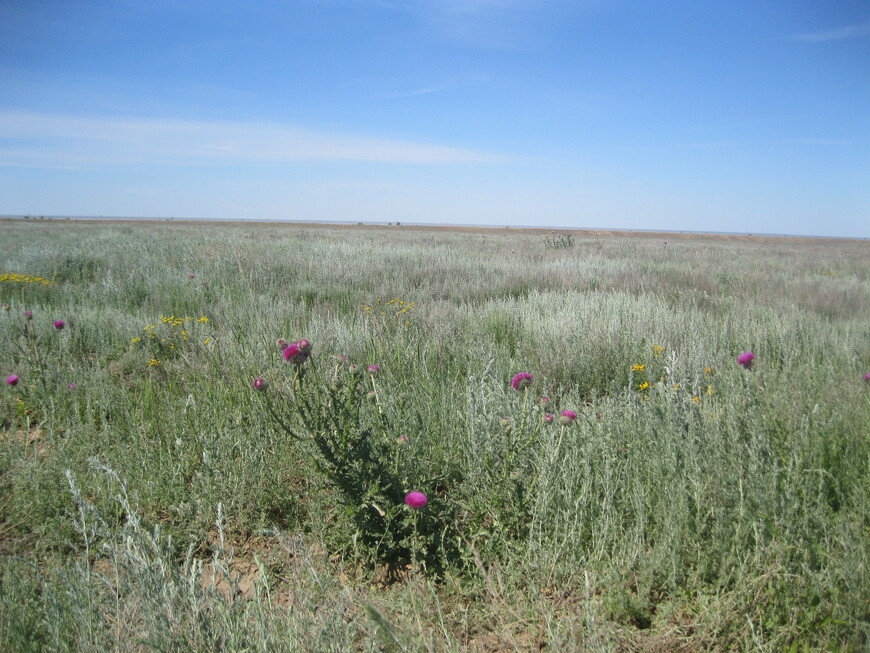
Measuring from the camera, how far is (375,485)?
201 cm

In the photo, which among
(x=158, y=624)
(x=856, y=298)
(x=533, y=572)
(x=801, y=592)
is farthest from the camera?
(x=856, y=298)

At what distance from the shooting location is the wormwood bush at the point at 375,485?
2.06 m

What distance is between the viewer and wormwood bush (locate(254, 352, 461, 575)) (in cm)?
206

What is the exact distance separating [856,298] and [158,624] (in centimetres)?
941

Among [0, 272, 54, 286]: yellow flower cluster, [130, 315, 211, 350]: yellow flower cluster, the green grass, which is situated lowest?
the green grass

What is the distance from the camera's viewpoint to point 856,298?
24.6 feet

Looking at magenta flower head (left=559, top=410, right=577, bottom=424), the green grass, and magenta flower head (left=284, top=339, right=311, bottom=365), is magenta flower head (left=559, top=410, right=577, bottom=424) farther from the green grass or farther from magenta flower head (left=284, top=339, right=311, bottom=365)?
magenta flower head (left=284, top=339, right=311, bottom=365)

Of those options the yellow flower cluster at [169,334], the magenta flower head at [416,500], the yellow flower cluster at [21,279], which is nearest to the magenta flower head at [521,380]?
the magenta flower head at [416,500]

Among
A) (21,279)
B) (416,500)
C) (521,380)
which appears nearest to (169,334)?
(521,380)

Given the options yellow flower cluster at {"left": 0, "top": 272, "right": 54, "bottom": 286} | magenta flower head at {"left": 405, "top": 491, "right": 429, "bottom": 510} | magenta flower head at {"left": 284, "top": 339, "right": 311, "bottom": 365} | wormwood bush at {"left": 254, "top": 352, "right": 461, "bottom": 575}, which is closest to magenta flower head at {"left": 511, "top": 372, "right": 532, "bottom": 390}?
wormwood bush at {"left": 254, "top": 352, "right": 461, "bottom": 575}

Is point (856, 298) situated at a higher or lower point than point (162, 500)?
higher

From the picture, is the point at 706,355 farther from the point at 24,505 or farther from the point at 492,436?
the point at 24,505

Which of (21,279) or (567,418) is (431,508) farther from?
(21,279)

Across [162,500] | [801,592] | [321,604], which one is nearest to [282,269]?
[162,500]
